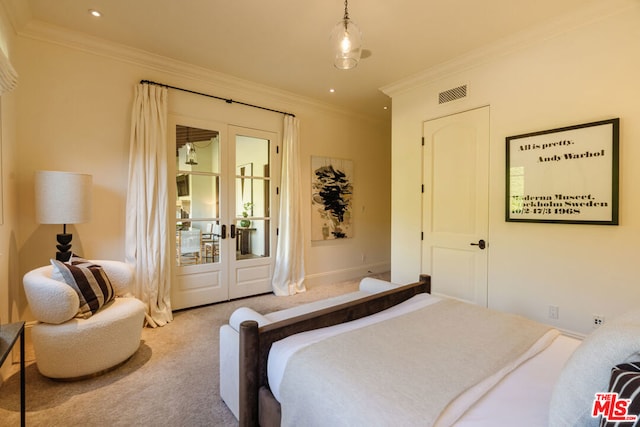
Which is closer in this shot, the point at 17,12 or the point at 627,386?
the point at 627,386

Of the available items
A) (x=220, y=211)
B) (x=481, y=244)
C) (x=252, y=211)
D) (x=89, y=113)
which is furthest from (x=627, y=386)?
(x=89, y=113)

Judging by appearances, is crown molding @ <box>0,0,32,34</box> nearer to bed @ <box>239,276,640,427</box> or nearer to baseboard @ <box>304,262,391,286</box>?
bed @ <box>239,276,640,427</box>

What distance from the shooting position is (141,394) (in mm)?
2033

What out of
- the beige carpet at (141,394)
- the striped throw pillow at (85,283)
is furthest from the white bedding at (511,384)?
the striped throw pillow at (85,283)

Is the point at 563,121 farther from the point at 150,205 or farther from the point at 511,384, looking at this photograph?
the point at 150,205

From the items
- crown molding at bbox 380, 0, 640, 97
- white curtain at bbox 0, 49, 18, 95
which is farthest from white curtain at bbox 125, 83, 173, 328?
crown molding at bbox 380, 0, 640, 97

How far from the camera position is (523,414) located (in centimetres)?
102

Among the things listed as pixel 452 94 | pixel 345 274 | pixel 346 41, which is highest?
pixel 452 94

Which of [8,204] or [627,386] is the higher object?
[8,204]

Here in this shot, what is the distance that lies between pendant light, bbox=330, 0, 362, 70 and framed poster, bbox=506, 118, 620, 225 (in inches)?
77.5

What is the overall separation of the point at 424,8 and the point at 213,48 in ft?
7.06

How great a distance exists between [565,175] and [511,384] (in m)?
2.35

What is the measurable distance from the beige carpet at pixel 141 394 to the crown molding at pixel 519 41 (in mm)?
3843

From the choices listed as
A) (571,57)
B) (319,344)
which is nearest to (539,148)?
(571,57)
